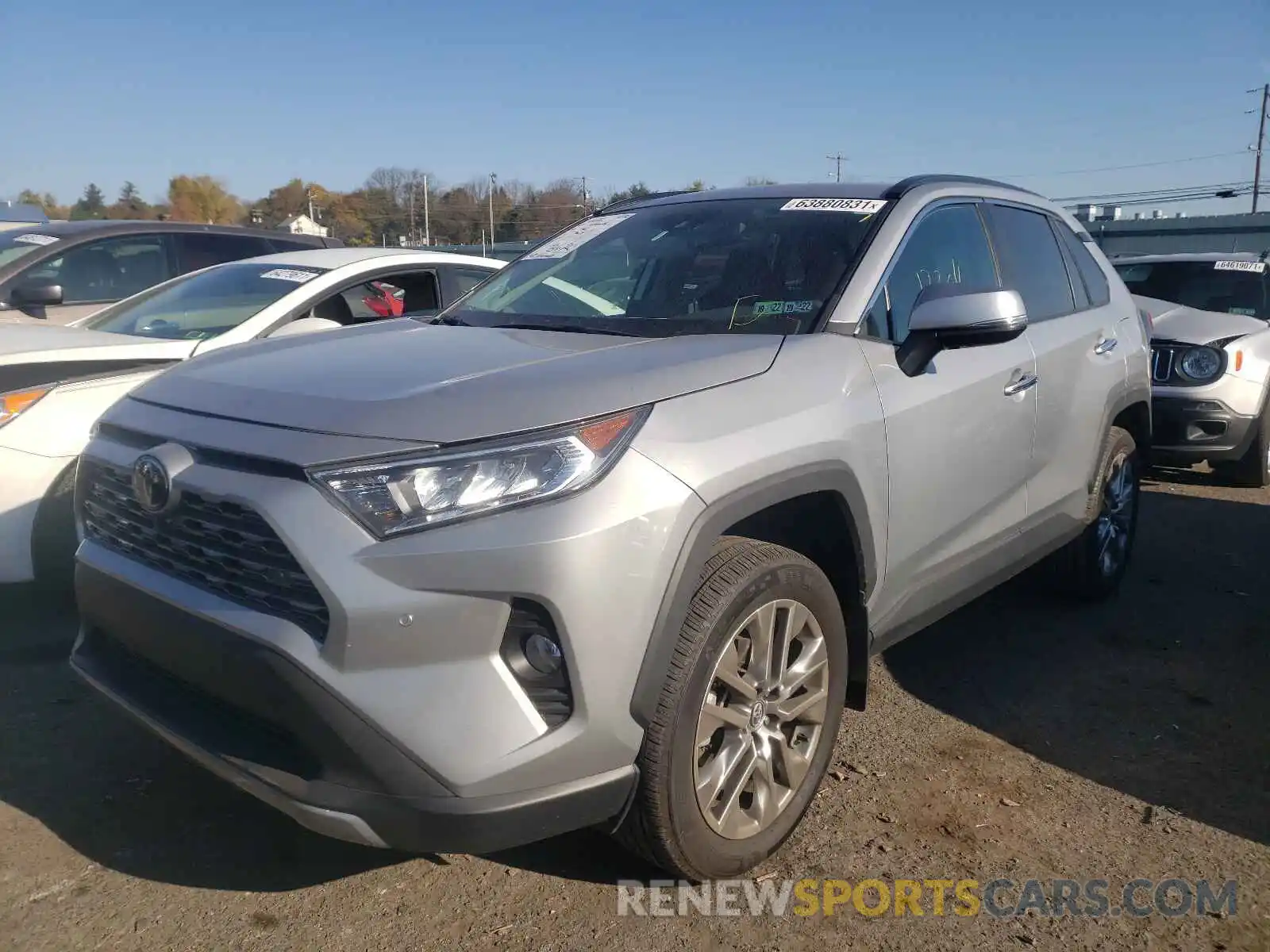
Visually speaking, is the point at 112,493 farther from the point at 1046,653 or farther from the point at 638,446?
the point at 1046,653

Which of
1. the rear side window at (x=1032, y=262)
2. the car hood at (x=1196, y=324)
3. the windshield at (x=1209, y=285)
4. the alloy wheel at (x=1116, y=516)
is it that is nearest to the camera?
the rear side window at (x=1032, y=262)

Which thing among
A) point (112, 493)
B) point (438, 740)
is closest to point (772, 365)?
point (438, 740)

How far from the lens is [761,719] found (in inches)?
105

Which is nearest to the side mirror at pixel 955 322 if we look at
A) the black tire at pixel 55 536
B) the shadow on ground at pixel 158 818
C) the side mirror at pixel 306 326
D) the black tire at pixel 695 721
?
the black tire at pixel 695 721

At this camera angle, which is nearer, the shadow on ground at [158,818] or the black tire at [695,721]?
the black tire at [695,721]

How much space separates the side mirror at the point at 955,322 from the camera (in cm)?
297

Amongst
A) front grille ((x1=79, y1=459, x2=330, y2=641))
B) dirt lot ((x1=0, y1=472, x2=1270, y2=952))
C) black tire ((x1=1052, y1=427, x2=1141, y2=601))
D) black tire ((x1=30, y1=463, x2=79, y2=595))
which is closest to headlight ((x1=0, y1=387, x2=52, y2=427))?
black tire ((x1=30, y1=463, x2=79, y2=595))

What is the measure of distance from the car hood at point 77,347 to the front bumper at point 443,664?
8.66 feet

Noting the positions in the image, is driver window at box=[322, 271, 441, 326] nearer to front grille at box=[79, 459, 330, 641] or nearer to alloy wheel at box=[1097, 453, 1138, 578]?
front grille at box=[79, 459, 330, 641]

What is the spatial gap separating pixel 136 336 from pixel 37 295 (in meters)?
1.46

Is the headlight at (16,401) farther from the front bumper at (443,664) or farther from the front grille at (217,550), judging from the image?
the front bumper at (443,664)

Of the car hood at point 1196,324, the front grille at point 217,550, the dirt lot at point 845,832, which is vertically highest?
the front grille at point 217,550

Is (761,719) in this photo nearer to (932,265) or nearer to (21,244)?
(932,265)

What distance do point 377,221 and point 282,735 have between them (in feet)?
164
